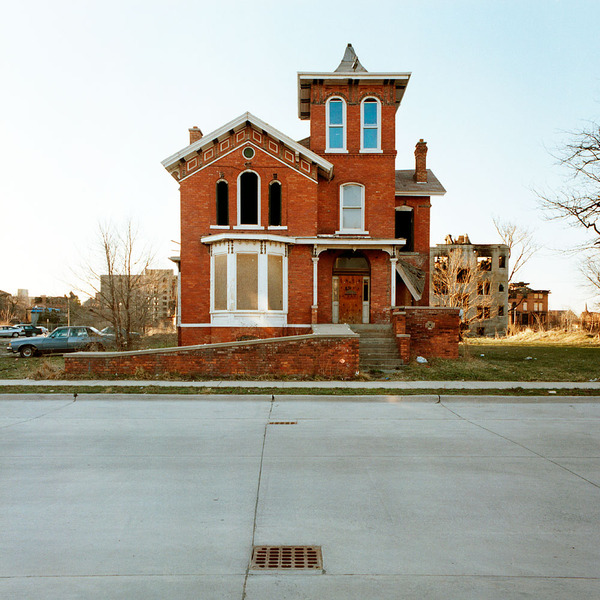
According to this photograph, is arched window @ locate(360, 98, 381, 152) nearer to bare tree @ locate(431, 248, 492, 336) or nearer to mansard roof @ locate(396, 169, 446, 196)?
mansard roof @ locate(396, 169, 446, 196)

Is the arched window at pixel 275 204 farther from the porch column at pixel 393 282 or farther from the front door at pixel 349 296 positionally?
the porch column at pixel 393 282

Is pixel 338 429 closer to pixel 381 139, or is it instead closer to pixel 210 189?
pixel 210 189

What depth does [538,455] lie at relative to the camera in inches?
279

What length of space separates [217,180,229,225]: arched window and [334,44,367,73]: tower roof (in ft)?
25.5

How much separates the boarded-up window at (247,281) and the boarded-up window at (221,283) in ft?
1.92

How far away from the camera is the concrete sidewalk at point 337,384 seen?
13055mm

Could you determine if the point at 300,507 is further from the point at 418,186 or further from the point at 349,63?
the point at 349,63

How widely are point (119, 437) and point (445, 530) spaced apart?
18.1 ft

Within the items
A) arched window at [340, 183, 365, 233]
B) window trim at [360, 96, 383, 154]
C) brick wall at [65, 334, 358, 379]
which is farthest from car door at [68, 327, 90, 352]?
window trim at [360, 96, 383, 154]

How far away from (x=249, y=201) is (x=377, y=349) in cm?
824

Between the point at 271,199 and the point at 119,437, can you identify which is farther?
the point at 271,199

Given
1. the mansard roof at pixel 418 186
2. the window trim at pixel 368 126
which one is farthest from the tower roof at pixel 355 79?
the mansard roof at pixel 418 186

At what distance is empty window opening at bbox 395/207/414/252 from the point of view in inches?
971

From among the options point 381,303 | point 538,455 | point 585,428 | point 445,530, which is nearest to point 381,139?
point 381,303
